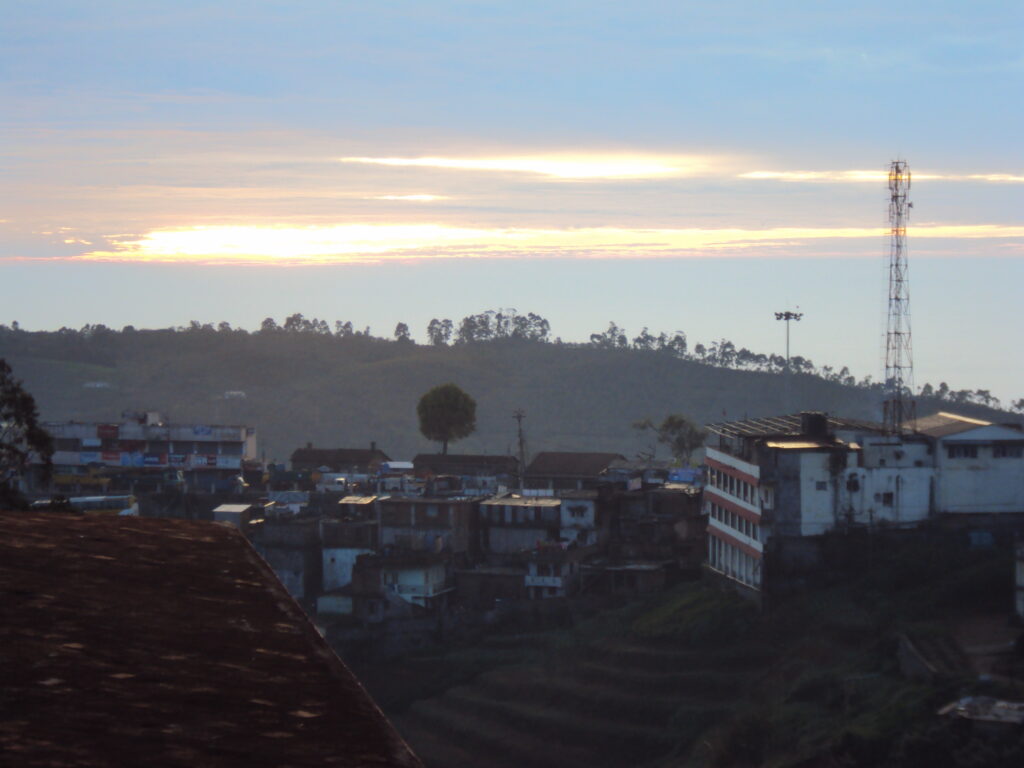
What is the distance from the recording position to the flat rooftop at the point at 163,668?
119 inches

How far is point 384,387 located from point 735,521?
241ft

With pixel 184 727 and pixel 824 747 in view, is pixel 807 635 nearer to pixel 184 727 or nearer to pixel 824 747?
pixel 824 747

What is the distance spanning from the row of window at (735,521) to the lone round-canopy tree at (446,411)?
853 inches

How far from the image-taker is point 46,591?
4332 mm

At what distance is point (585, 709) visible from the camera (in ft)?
80.6

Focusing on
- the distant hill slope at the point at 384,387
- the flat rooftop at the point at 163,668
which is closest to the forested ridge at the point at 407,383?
the distant hill slope at the point at 384,387

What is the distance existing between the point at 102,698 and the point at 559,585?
97.0 feet

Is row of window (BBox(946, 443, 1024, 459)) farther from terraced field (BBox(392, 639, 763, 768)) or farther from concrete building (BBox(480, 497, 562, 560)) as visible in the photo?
concrete building (BBox(480, 497, 562, 560))

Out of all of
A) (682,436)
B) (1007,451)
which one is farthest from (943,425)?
(682,436)

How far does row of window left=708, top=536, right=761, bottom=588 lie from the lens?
28.0 meters

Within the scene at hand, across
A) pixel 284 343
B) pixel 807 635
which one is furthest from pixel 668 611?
pixel 284 343

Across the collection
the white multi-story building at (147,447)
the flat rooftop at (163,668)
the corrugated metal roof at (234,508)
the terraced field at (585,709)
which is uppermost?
the flat rooftop at (163,668)

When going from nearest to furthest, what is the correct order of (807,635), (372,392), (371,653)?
(807,635) < (371,653) < (372,392)

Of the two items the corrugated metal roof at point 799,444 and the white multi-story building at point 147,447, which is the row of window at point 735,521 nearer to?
the corrugated metal roof at point 799,444
